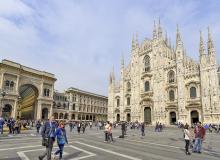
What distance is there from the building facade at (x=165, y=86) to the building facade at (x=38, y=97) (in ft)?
57.2

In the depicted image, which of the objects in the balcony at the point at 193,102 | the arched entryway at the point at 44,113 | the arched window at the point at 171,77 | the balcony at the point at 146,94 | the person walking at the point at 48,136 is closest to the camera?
the person walking at the point at 48,136

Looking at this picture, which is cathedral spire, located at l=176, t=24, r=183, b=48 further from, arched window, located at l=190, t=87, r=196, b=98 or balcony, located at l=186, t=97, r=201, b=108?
balcony, located at l=186, t=97, r=201, b=108

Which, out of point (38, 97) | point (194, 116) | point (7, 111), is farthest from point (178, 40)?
point (7, 111)

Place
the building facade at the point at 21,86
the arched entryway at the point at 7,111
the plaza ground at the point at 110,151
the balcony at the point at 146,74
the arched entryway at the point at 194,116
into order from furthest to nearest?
the balcony at the point at 146,74
the building facade at the point at 21,86
the arched entryway at the point at 7,111
the arched entryway at the point at 194,116
the plaza ground at the point at 110,151

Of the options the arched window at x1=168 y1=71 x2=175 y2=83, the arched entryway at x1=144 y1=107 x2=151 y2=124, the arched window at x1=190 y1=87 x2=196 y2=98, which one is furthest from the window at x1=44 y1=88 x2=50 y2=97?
the arched window at x1=190 y1=87 x2=196 y2=98

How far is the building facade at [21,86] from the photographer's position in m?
41.9

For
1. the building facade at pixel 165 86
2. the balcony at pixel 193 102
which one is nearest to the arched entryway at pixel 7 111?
the building facade at pixel 165 86

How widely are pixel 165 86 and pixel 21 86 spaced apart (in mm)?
33204

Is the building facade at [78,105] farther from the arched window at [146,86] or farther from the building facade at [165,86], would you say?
the arched window at [146,86]

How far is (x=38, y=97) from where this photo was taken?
49094 mm

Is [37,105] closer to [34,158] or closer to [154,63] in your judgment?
[154,63]

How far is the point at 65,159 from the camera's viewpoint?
328 inches

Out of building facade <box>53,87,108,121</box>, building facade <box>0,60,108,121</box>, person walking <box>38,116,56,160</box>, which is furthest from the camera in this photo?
building facade <box>53,87,108,121</box>

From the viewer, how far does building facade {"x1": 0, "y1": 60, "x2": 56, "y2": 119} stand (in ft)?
138
